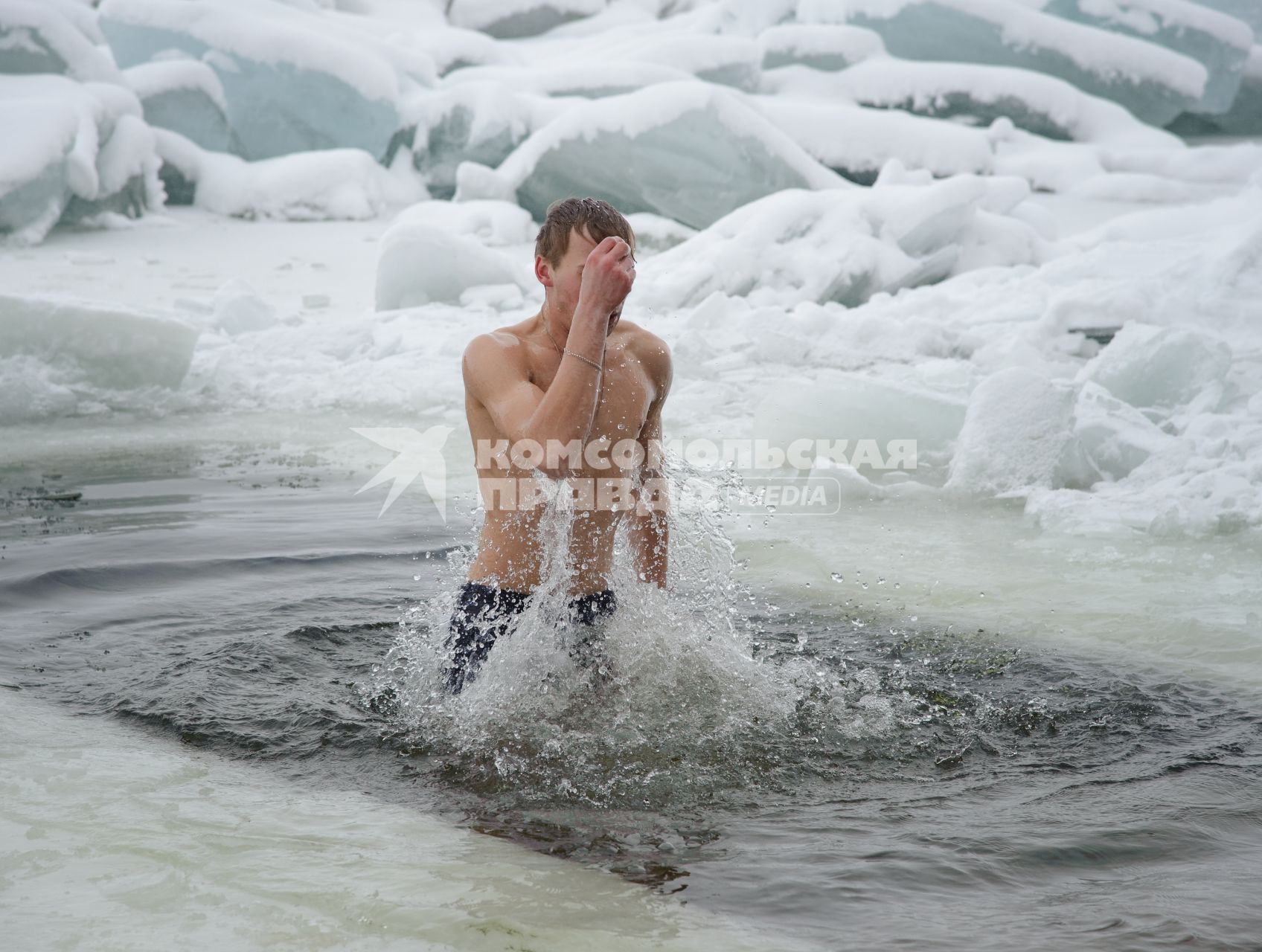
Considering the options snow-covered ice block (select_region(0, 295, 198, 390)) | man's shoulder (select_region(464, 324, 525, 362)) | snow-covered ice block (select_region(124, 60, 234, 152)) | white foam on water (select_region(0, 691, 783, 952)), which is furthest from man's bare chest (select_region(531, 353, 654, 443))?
snow-covered ice block (select_region(124, 60, 234, 152))

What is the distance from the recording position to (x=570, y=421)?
2.47m

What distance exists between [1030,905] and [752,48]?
16.4 meters

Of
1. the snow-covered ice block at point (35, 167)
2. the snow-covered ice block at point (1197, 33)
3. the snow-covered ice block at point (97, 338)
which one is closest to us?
the snow-covered ice block at point (97, 338)

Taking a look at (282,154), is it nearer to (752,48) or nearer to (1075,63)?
(752,48)

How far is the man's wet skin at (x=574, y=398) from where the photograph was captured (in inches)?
97.0

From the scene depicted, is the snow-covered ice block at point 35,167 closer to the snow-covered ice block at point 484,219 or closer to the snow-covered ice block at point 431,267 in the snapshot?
the snow-covered ice block at point 484,219

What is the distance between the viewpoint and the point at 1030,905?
2.10 meters

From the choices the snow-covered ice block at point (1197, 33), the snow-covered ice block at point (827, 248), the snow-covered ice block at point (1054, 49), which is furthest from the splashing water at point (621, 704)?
the snow-covered ice block at point (1197, 33)

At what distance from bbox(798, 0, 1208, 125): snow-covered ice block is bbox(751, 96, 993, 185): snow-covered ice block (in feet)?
11.7

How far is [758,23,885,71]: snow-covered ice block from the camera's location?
687 inches

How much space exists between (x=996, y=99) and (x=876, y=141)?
284cm

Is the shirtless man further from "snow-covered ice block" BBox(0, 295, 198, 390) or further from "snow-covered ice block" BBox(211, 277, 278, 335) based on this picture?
"snow-covered ice block" BBox(211, 277, 278, 335)

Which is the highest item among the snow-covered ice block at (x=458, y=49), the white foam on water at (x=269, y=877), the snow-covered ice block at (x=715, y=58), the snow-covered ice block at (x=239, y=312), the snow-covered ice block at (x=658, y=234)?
the snow-covered ice block at (x=458, y=49)

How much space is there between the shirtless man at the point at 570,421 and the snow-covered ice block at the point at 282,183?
1079 cm
